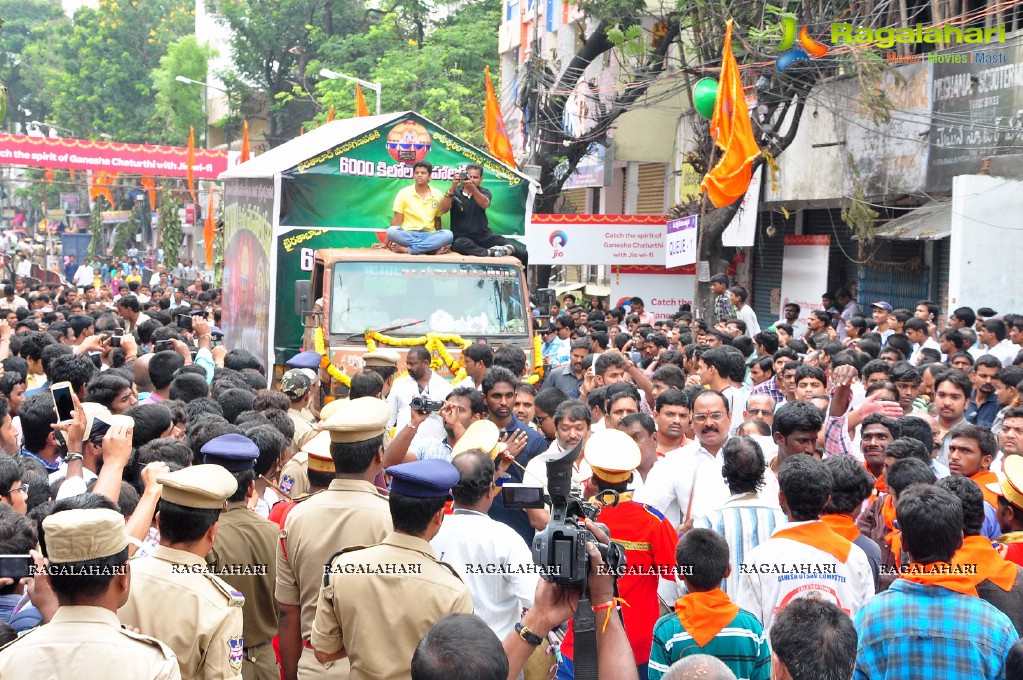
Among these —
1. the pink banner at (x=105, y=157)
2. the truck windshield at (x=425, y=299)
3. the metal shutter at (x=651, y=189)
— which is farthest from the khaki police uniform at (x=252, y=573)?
the pink banner at (x=105, y=157)

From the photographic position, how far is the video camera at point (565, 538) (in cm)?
307

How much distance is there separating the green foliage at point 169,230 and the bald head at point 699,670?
38.7 m

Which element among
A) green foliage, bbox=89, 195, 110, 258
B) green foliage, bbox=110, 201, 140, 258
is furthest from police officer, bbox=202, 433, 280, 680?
green foliage, bbox=110, 201, 140, 258

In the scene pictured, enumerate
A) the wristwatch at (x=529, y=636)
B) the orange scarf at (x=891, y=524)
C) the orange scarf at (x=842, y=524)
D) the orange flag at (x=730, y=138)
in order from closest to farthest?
the wristwatch at (x=529, y=636) < the orange scarf at (x=842, y=524) < the orange scarf at (x=891, y=524) < the orange flag at (x=730, y=138)

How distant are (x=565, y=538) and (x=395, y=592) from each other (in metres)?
0.85

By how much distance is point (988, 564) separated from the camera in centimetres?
414

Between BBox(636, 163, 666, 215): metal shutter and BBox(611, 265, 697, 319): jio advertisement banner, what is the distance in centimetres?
629

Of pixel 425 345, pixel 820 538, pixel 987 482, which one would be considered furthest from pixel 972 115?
pixel 820 538

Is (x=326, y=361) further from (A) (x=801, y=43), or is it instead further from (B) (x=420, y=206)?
(A) (x=801, y=43)

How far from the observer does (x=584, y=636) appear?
3086 millimetres

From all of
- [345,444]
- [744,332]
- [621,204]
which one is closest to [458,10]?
[621,204]

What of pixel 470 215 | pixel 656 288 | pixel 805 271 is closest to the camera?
pixel 470 215

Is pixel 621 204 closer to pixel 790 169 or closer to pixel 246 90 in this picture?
pixel 790 169

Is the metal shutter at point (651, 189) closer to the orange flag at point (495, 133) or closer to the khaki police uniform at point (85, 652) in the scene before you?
the orange flag at point (495, 133)
